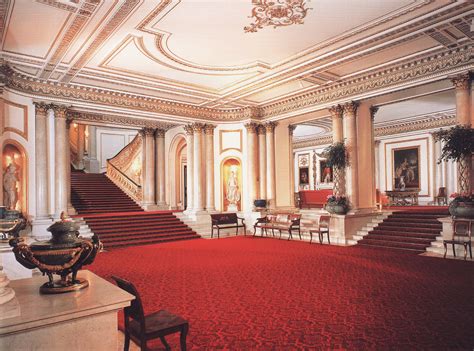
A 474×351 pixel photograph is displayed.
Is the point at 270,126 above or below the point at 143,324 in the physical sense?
above

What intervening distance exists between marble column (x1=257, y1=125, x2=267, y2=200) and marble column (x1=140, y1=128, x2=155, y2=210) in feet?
16.0

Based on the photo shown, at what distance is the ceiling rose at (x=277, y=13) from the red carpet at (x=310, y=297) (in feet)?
15.5

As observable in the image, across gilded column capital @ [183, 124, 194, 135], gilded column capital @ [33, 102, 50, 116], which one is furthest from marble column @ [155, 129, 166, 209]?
gilded column capital @ [33, 102, 50, 116]

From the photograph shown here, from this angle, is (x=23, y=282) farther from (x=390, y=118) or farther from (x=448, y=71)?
(x=390, y=118)

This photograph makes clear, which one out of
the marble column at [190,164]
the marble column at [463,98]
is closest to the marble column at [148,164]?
the marble column at [190,164]

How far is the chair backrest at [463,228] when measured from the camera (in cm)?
753

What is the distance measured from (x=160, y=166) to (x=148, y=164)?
1.69 ft

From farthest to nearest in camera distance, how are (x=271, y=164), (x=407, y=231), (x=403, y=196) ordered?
(x=403, y=196) < (x=271, y=164) < (x=407, y=231)

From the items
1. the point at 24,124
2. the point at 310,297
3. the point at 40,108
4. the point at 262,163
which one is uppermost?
the point at 40,108

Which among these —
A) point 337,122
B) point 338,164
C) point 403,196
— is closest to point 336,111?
point 337,122

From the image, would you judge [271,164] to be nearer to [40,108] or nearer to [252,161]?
[252,161]

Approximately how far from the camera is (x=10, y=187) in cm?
910

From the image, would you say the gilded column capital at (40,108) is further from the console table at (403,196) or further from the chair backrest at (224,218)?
the console table at (403,196)

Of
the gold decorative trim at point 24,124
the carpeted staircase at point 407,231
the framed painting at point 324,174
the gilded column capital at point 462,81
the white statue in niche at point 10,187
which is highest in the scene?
the gilded column capital at point 462,81
